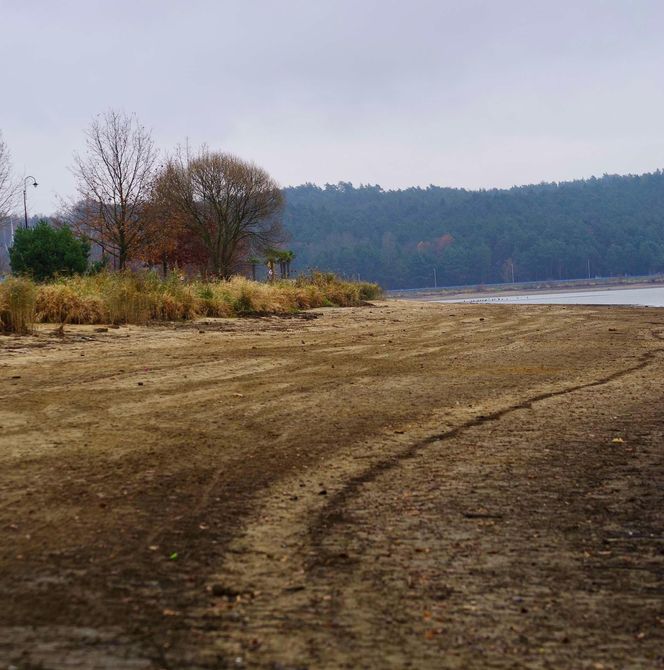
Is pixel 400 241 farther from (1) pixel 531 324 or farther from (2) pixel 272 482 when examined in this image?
(2) pixel 272 482

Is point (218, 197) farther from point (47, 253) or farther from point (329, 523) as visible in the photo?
point (329, 523)

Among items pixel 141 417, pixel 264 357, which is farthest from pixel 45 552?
pixel 264 357

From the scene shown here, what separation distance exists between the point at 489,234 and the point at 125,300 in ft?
370

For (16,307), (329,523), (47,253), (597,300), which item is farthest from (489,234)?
(329,523)

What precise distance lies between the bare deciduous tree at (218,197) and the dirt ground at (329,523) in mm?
30502

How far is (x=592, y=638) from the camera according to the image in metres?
2.71

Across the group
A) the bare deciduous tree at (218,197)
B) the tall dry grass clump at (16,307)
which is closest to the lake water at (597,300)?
the bare deciduous tree at (218,197)

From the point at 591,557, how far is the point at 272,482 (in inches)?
68.5

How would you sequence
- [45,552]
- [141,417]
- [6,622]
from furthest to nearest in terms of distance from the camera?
[141,417] → [45,552] → [6,622]

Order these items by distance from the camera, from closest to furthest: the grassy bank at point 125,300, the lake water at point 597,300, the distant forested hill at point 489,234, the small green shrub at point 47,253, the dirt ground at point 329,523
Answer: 1. the dirt ground at point 329,523
2. the grassy bank at point 125,300
3. the small green shrub at point 47,253
4. the lake water at point 597,300
5. the distant forested hill at point 489,234

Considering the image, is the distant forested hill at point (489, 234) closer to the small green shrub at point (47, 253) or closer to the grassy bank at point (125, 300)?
the small green shrub at point (47, 253)

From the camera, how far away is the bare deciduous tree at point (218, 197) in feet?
125

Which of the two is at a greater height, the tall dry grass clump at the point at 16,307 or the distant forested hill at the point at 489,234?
the distant forested hill at the point at 489,234

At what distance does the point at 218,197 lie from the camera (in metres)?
38.8
